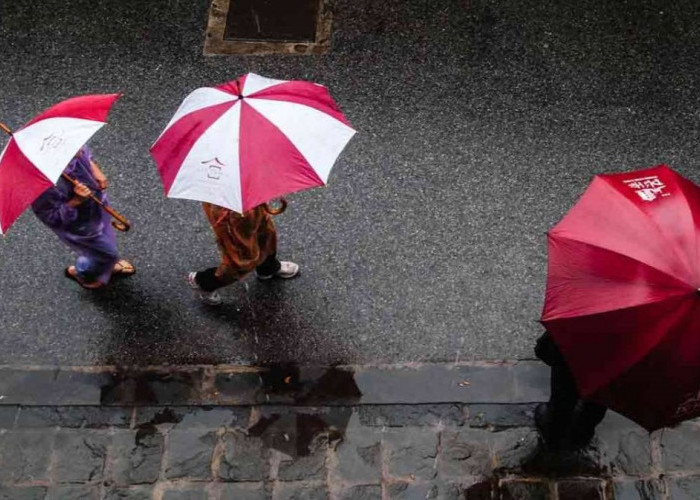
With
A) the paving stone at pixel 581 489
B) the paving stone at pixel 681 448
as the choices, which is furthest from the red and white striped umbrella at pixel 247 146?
the paving stone at pixel 681 448

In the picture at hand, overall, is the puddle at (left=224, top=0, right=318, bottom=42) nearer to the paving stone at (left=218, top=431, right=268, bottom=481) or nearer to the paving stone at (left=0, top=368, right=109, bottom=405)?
the paving stone at (left=0, top=368, right=109, bottom=405)

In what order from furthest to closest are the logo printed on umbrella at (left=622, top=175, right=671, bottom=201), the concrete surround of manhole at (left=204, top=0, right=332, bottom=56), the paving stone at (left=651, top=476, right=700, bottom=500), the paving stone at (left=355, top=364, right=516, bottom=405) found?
the concrete surround of manhole at (left=204, top=0, right=332, bottom=56) < the paving stone at (left=355, top=364, right=516, bottom=405) < the paving stone at (left=651, top=476, right=700, bottom=500) < the logo printed on umbrella at (left=622, top=175, right=671, bottom=201)

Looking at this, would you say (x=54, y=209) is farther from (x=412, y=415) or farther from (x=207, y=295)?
(x=412, y=415)

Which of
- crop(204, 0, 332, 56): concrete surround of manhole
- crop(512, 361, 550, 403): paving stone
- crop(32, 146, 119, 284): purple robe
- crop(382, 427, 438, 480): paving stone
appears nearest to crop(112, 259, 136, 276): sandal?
crop(32, 146, 119, 284): purple robe

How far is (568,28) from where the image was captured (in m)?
7.12

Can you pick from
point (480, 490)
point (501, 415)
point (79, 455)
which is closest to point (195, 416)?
point (79, 455)

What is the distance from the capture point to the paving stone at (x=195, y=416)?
16.7 ft

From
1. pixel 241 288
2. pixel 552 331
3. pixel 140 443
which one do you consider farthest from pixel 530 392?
pixel 140 443

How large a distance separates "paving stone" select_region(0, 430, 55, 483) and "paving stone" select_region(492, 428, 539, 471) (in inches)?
109

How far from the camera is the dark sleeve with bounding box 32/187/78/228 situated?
15.9ft

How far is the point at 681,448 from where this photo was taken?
16.0 ft

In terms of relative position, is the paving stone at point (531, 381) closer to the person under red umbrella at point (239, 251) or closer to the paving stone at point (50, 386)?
the person under red umbrella at point (239, 251)

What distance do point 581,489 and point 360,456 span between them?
133 centimetres

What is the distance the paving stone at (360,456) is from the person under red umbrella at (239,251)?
4.09 feet
